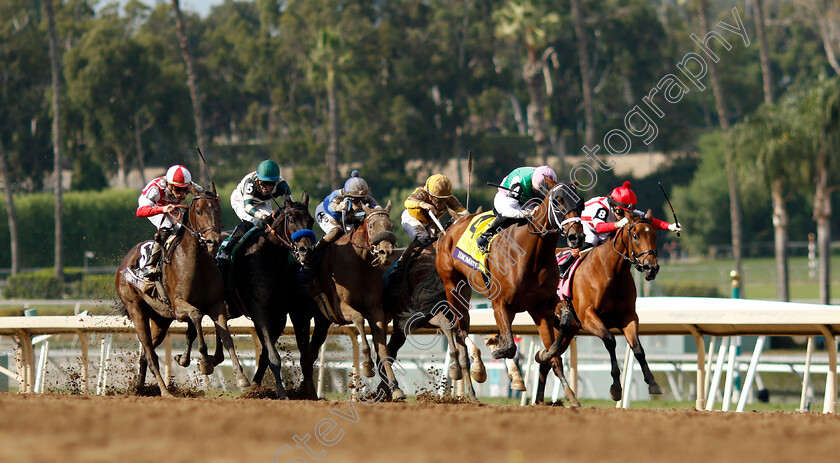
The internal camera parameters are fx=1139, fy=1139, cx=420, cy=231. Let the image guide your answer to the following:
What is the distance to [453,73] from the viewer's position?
144 ft

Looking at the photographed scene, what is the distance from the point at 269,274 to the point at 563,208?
8.25ft

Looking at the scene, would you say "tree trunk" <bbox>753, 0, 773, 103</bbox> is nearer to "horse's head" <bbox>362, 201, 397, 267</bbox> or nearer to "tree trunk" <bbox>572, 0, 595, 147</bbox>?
"tree trunk" <bbox>572, 0, 595, 147</bbox>

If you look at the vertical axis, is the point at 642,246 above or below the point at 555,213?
below

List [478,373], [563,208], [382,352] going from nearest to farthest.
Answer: [563,208]
[478,373]
[382,352]

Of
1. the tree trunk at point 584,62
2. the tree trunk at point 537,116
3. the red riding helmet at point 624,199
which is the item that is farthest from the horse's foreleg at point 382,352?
the tree trunk at point 584,62

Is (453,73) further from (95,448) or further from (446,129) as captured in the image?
(95,448)

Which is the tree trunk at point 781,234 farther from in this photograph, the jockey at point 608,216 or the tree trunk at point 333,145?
the jockey at point 608,216

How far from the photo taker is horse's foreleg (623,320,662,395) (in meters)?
8.50

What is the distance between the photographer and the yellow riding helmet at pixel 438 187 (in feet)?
32.0

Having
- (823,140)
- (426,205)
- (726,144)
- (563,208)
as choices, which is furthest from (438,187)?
(726,144)

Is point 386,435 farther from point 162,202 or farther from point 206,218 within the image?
point 162,202

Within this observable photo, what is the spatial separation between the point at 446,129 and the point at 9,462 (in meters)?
38.1

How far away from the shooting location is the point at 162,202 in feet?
31.3

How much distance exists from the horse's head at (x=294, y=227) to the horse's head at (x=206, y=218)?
1.67 feet
